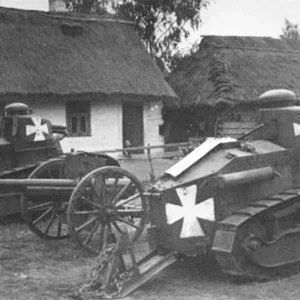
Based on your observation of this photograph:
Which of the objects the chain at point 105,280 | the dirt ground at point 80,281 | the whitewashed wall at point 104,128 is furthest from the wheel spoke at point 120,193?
the whitewashed wall at point 104,128

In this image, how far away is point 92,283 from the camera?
20.7ft

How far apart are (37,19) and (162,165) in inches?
255

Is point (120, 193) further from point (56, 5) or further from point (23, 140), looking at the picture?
point (56, 5)

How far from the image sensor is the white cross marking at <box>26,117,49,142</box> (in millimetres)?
10711

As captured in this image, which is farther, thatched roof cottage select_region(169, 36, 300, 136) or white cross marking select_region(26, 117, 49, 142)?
thatched roof cottage select_region(169, 36, 300, 136)

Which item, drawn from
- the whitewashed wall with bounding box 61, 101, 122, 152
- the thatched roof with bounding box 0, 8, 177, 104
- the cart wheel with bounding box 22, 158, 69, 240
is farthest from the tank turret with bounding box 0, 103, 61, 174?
the whitewashed wall with bounding box 61, 101, 122, 152

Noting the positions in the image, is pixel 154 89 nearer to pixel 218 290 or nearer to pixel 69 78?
pixel 69 78

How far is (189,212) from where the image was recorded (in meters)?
6.73

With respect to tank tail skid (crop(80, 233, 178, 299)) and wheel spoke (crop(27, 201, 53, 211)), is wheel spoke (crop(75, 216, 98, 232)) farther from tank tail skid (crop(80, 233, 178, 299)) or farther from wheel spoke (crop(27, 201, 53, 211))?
wheel spoke (crop(27, 201, 53, 211))

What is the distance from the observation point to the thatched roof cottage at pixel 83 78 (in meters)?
17.4

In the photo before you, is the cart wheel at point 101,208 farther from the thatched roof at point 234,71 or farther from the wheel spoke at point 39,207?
the thatched roof at point 234,71

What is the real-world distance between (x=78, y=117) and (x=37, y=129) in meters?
7.68

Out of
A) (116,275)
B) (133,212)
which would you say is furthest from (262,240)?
(133,212)

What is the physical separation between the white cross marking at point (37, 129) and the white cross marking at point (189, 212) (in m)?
4.65
